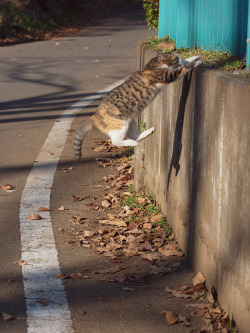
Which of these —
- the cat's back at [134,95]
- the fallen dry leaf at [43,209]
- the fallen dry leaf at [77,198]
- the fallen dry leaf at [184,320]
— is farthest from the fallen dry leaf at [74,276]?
the fallen dry leaf at [77,198]

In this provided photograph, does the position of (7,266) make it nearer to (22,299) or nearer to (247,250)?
(22,299)

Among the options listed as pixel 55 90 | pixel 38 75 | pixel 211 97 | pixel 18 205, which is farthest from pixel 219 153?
pixel 38 75

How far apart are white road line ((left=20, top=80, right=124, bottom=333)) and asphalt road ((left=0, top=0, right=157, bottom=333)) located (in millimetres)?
68

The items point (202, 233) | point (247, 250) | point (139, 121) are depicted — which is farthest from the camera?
point (139, 121)

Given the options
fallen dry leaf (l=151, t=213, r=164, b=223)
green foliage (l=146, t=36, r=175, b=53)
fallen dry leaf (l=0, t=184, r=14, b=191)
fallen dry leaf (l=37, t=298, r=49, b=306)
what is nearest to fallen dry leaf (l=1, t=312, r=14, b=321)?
fallen dry leaf (l=37, t=298, r=49, b=306)

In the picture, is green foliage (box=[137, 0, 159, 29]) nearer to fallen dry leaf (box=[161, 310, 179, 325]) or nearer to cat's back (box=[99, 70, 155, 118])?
cat's back (box=[99, 70, 155, 118])

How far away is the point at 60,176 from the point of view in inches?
336

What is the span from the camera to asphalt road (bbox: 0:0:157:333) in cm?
582

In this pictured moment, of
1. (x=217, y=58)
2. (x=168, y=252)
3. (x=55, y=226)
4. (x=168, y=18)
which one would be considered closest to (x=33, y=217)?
(x=55, y=226)

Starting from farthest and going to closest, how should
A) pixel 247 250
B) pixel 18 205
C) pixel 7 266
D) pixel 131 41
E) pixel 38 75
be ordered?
1. pixel 131 41
2. pixel 38 75
3. pixel 18 205
4. pixel 7 266
5. pixel 247 250

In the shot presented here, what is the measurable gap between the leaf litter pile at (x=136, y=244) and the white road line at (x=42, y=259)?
23cm

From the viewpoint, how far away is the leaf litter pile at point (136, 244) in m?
4.82

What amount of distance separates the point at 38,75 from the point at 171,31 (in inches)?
342

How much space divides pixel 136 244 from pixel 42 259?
0.91 metres
